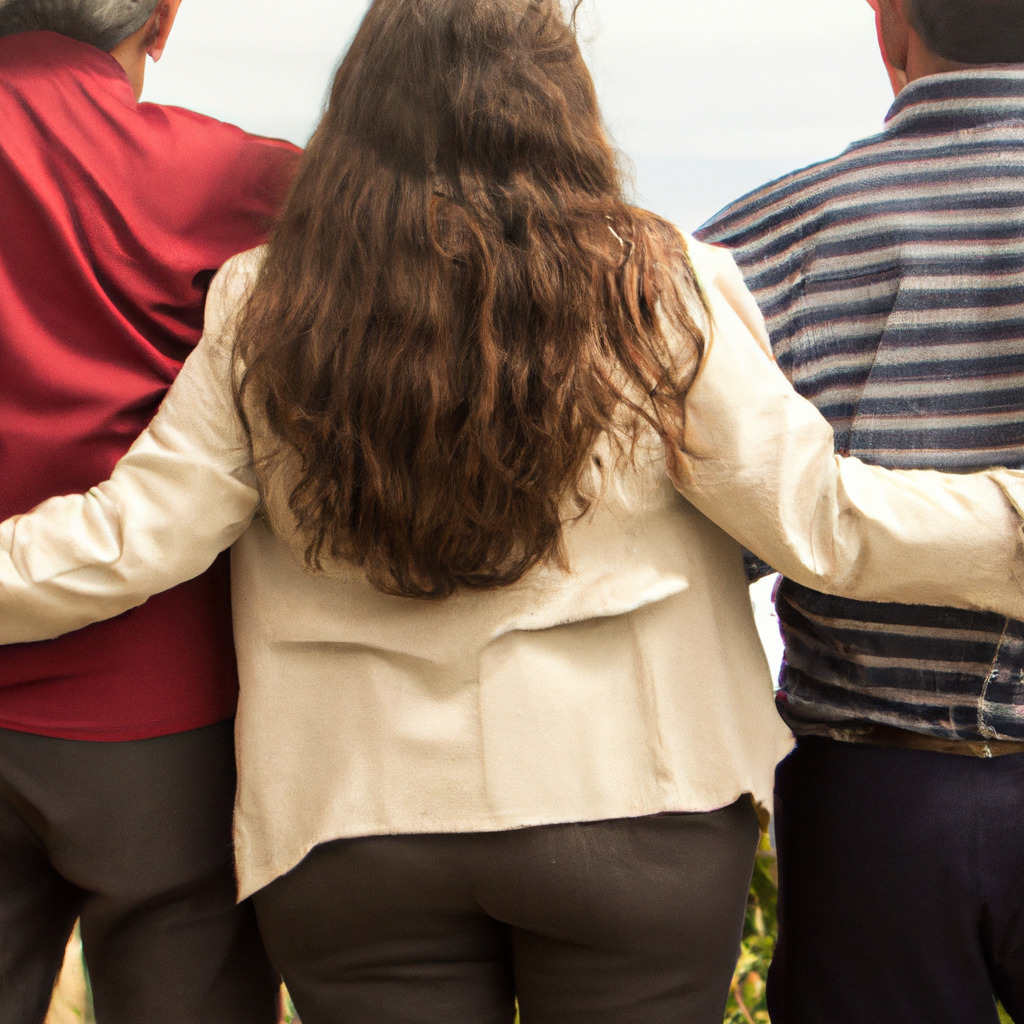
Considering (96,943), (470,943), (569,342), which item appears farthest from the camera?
(96,943)

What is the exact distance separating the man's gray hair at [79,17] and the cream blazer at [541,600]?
0.37 m

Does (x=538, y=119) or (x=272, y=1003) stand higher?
(x=538, y=119)

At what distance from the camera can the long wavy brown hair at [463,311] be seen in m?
1.00

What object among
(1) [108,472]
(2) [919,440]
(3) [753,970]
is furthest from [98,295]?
(3) [753,970]

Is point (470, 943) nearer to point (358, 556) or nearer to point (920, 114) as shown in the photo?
point (358, 556)

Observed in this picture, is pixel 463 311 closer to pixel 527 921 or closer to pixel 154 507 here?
pixel 154 507

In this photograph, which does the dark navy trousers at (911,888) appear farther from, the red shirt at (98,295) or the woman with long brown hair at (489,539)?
the red shirt at (98,295)

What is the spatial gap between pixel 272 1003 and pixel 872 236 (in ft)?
3.87

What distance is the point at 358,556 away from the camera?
1.07 metres

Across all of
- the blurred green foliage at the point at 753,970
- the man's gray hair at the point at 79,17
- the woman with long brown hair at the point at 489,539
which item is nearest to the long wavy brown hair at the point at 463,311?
the woman with long brown hair at the point at 489,539

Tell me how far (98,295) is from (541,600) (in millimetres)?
580

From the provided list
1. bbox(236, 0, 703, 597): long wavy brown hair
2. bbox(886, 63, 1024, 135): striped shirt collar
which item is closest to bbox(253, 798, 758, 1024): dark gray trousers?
bbox(236, 0, 703, 597): long wavy brown hair

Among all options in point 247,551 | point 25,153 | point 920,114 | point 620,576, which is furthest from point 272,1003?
point 920,114

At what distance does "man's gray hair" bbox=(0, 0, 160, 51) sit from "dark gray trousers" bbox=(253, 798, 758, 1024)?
94 cm
